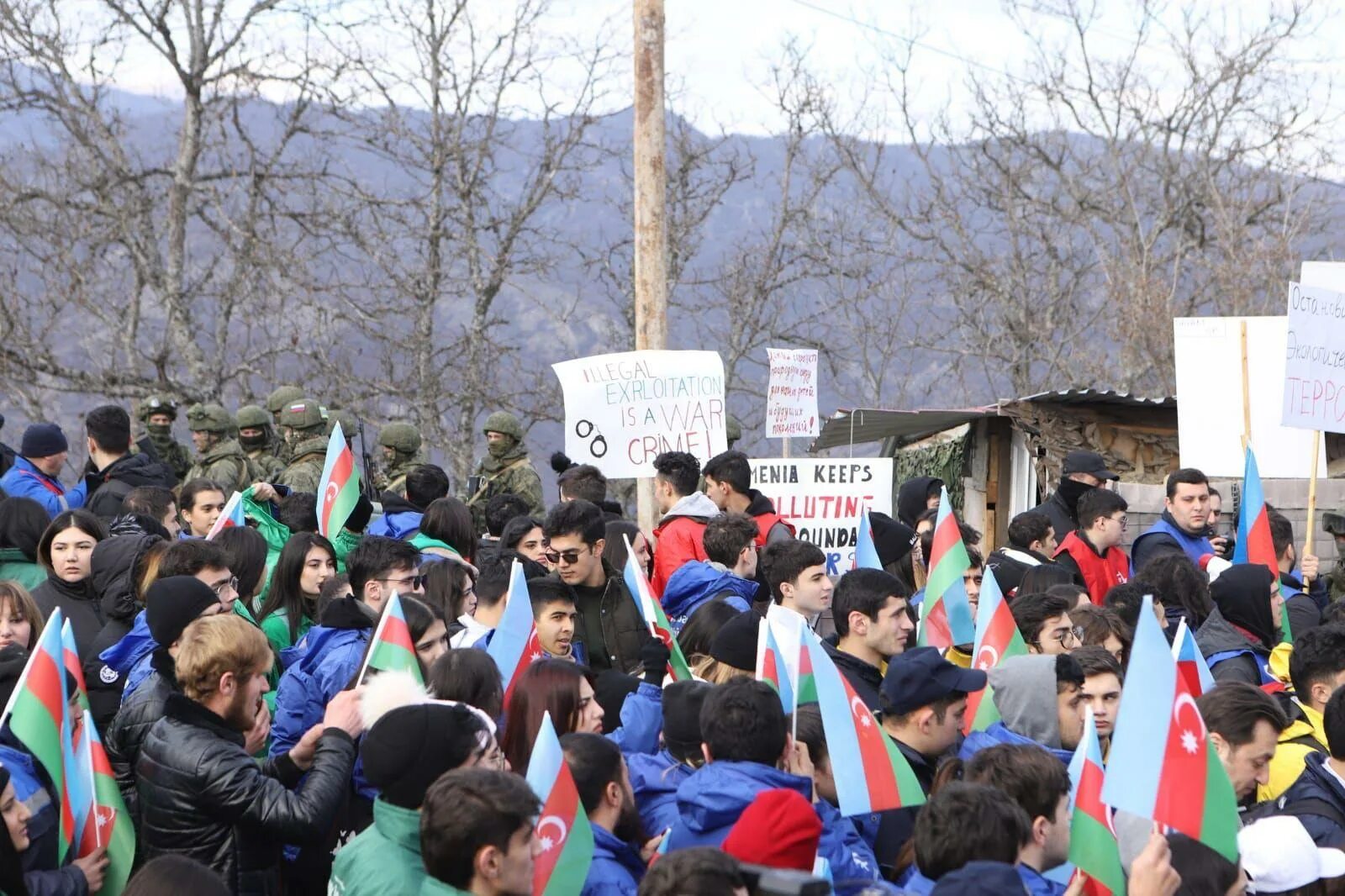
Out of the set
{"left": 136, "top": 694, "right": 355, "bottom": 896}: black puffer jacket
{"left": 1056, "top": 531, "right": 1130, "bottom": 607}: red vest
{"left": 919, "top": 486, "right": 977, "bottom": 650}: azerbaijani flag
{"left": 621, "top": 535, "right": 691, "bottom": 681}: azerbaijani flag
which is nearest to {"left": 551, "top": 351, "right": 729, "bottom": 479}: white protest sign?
{"left": 1056, "top": 531, "right": 1130, "bottom": 607}: red vest

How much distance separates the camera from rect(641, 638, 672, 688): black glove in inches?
231

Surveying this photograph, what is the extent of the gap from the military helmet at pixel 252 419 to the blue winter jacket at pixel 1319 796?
7.84m

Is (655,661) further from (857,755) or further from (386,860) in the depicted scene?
(386,860)

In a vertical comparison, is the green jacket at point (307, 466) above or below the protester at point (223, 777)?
above

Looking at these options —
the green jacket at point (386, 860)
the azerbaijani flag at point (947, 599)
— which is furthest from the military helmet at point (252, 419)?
the green jacket at point (386, 860)

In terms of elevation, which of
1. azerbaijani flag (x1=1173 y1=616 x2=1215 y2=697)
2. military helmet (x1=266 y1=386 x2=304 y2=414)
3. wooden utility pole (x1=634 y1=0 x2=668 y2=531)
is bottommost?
azerbaijani flag (x1=1173 y1=616 x2=1215 y2=697)

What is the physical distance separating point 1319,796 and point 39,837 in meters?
3.69

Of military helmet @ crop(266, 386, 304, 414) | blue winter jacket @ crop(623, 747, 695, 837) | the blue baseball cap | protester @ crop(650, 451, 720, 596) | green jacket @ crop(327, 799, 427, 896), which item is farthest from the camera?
military helmet @ crop(266, 386, 304, 414)

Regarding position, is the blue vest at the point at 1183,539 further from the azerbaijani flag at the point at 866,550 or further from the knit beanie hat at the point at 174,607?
the knit beanie hat at the point at 174,607

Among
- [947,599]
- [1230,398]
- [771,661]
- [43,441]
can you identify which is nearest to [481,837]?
[771,661]

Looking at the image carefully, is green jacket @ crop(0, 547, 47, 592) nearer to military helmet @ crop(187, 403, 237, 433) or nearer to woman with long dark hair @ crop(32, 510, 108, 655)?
woman with long dark hair @ crop(32, 510, 108, 655)

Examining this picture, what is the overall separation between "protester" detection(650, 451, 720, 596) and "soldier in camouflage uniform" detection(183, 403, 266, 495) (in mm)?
3116

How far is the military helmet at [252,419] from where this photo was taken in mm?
10883

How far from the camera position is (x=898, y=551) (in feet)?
29.2
